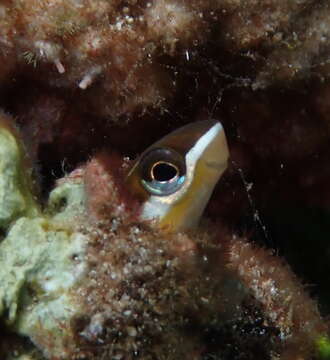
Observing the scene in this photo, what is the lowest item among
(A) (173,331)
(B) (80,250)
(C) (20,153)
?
(A) (173,331)

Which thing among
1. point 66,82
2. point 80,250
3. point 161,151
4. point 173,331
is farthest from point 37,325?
A: point 66,82

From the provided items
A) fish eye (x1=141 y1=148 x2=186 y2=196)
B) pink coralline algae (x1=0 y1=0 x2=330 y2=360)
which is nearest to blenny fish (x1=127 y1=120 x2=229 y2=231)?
fish eye (x1=141 y1=148 x2=186 y2=196)

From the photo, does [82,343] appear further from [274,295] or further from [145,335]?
[274,295]

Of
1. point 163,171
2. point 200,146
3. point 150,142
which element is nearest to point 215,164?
point 200,146

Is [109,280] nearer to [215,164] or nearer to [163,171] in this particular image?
[163,171]

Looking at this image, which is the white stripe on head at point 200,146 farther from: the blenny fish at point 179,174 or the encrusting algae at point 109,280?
the encrusting algae at point 109,280
